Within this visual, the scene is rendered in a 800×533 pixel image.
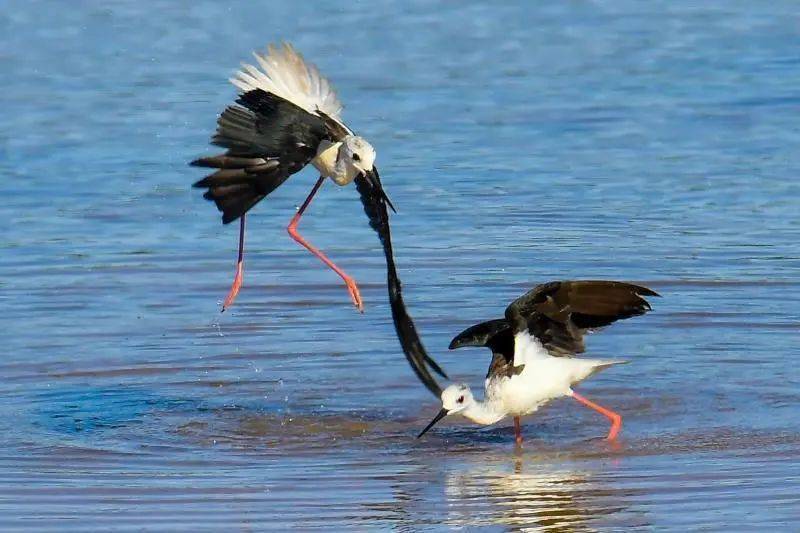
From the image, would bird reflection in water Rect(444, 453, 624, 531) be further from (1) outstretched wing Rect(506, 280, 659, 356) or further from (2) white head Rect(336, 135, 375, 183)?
(2) white head Rect(336, 135, 375, 183)

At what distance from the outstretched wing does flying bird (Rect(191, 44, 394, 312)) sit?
36.4 inches

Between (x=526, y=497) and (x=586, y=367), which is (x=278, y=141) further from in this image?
(x=526, y=497)

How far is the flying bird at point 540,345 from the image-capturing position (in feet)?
32.4

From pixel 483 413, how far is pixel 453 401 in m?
0.27

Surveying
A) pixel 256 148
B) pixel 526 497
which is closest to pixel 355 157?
pixel 256 148

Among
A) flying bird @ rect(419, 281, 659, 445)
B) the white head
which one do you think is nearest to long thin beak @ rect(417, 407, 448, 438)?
flying bird @ rect(419, 281, 659, 445)

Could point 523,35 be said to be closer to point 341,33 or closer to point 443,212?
point 341,33

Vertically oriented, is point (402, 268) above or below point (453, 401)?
below

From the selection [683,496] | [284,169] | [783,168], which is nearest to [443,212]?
[783,168]

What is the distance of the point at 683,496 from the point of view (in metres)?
8.46

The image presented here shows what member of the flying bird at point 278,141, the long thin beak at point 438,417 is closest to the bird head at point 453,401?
the long thin beak at point 438,417

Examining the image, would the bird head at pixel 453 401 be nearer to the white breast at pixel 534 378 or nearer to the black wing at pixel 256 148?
the white breast at pixel 534 378

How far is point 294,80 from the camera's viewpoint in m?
11.5

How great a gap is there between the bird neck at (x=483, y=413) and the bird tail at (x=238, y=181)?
60.9 inches
